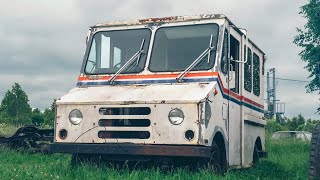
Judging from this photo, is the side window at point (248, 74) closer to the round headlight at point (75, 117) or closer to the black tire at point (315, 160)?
the black tire at point (315, 160)

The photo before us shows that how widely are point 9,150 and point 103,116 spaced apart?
558cm

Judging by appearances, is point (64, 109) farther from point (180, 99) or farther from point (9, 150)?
point (9, 150)

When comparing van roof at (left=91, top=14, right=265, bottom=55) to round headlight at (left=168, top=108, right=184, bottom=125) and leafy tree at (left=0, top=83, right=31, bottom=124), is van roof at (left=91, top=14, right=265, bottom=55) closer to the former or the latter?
round headlight at (left=168, top=108, right=184, bottom=125)

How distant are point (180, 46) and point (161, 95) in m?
1.24

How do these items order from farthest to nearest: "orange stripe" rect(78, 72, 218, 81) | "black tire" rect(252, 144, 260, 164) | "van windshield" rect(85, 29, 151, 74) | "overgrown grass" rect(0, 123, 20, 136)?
1. "overgrown grass" rect(0, 123, 20, 136)
2. "black tire" rect(252, 144, 260, 164)
3. "van windshield" rect(85, 29, 151, 74)
4. "orange stripe" rect(78, 72, 218, 81)

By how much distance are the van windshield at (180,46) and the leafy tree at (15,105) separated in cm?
4022

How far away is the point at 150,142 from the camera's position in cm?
639

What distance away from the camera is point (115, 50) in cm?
792

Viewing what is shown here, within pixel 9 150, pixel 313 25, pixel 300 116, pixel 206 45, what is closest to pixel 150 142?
pixel 206 45

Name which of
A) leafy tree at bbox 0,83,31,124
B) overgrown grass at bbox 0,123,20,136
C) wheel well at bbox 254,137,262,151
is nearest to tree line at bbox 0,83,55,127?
leafy tree at bbox 0,83,31,124

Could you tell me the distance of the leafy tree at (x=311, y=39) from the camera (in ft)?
75.4

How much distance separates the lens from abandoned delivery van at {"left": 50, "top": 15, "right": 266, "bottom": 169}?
20.6 ft

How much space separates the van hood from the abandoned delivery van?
0.01 m

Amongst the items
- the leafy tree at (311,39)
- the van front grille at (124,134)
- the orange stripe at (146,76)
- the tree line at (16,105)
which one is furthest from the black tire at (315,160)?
the tree line at (16,105)
